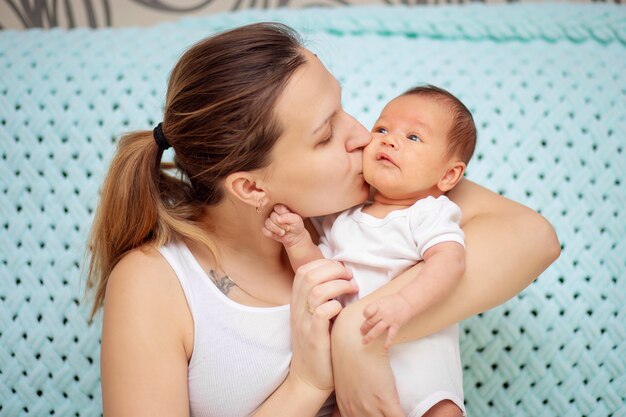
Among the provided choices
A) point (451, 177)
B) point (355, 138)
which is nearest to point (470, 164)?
point (451, 177)

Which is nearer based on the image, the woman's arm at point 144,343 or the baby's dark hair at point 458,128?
the woman's arm at point 144,343

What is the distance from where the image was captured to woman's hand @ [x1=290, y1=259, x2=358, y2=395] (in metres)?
0.98

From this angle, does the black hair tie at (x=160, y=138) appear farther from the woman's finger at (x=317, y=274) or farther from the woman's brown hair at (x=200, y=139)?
the woman's finger at (x=317, y=274)

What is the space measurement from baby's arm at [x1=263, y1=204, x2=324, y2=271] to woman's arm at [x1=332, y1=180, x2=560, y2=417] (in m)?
0.15

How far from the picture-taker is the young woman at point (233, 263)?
958 millimetres

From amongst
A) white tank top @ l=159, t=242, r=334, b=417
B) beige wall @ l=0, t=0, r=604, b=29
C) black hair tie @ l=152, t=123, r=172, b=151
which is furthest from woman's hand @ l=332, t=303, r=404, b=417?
beige wall @ l=0, t=0, r=604, b=29

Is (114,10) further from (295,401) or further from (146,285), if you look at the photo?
(295,401)

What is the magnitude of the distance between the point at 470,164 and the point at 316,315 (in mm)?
620

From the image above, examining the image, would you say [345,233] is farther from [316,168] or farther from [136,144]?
[136,144]

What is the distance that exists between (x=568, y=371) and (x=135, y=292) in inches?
34.7

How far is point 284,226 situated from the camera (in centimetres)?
106

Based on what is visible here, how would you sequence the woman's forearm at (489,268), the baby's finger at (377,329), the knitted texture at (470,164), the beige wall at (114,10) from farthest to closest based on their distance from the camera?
1. the beige wall at (114,10)
2. the knitted texture at (470,164)
3. the woman's forearm at (489,268)
4. the baby's finger at (377,329)

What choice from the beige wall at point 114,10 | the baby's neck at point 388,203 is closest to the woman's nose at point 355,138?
the baby's neck at point 388,203

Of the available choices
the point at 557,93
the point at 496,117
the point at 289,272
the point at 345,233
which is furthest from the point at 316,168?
the point at 557,93
